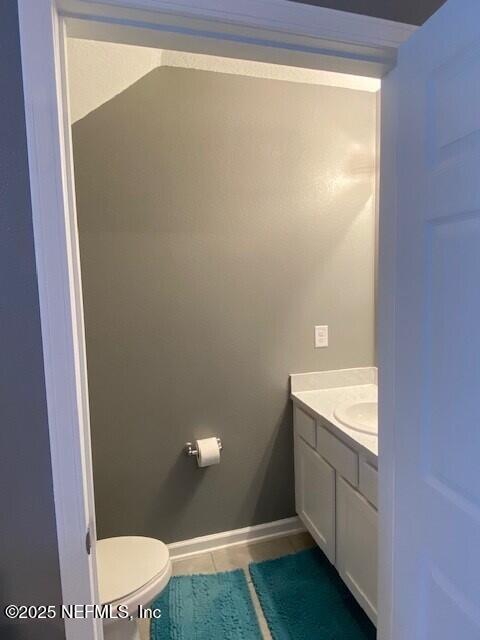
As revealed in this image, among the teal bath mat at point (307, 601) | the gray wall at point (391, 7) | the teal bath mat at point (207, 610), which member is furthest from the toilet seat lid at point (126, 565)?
the gray wall at point (391, 7)

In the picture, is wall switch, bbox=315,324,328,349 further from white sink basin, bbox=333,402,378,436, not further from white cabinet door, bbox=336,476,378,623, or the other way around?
white cabinet door, bbox=336,476,378,623

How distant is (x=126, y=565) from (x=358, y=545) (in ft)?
3.11

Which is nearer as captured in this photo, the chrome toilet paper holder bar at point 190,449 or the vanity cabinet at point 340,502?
the vanity cabinet at point 340,502

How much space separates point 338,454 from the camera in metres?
1.79

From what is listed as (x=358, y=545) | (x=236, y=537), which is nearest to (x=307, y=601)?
(x=358, y=545)

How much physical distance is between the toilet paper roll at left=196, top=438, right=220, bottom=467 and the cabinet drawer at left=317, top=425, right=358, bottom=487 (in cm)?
54

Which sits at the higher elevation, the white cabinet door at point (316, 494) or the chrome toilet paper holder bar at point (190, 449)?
the chrome toilet paper holder bar at point (190, 449)

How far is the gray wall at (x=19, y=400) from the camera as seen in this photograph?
75 centimetres

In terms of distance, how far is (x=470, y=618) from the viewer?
2.59ft

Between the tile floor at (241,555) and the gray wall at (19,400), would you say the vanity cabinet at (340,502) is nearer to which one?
the tile floor at (241,555)

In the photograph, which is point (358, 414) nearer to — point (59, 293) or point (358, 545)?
point (358, 545)

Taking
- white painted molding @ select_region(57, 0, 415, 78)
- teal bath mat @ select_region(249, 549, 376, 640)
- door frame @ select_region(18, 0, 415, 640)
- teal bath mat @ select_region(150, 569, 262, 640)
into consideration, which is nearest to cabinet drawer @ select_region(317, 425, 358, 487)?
teal bath mat @ select_region(249, 549, 376, 640)

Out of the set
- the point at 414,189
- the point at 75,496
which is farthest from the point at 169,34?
the point at 75,496

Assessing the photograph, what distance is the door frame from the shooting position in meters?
0.75
